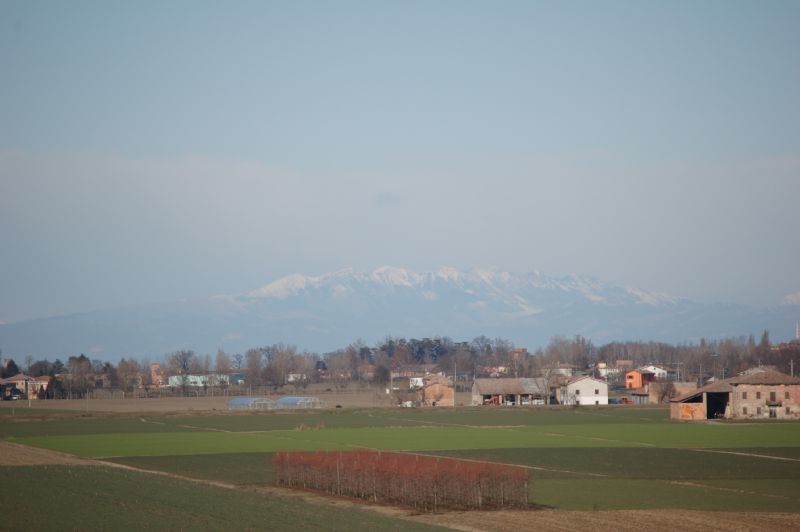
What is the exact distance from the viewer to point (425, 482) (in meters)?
40.7

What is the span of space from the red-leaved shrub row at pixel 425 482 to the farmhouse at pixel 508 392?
91.6 m

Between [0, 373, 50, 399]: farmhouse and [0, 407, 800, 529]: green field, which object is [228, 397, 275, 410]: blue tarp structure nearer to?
[0, 407, 800, 529]: green field

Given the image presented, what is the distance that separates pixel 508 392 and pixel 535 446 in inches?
2765

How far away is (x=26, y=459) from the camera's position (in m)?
51.3

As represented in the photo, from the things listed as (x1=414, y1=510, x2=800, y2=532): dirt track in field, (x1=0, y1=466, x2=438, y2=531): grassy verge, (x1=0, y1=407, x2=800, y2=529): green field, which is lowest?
(x1=0, y1=407, x2=800, y2=529): green field

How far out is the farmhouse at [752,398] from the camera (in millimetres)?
100000

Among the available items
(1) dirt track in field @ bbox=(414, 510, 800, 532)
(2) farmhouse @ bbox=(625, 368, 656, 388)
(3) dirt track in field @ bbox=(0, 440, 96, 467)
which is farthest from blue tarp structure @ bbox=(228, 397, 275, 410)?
(1) dirt track in field @ bbox=(414, 510, 800, 532)

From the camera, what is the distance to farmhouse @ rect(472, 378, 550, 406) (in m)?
136

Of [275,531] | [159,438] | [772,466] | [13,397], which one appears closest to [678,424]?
[772,466]

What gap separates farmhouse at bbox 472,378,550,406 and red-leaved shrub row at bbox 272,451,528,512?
91.6 meters

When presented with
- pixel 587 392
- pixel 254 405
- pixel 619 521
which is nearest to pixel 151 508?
pixel 619 521

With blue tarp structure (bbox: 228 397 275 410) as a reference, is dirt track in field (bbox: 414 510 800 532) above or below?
above

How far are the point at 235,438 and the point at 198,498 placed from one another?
38542mm

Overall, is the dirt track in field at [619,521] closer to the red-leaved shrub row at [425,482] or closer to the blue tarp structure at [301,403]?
the red-leaved shrub row at [425,482]
